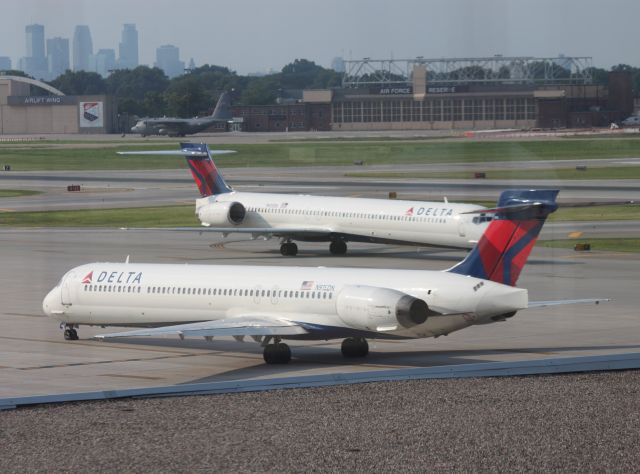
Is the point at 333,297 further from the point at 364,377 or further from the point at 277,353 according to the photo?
the point at 364,377

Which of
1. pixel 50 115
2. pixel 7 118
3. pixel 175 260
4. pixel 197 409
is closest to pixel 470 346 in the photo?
pixel 197 409

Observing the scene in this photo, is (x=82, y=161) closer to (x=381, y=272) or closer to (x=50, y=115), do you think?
(x=50, y=115)

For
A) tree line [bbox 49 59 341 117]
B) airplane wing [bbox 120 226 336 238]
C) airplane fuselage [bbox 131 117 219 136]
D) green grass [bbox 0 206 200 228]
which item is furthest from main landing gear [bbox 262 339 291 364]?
airplane fuselage [bbox 131 117 219 136]

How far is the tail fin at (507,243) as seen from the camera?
35.4 metres

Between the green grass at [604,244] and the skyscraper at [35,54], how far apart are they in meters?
35.9

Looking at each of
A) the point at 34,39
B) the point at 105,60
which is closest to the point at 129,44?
the point at 105,60

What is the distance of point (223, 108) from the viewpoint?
14212cm

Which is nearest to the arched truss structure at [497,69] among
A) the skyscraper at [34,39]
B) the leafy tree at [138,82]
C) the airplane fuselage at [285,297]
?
the airplane fuselage at [285,297]

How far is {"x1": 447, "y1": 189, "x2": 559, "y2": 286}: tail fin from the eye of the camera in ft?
116

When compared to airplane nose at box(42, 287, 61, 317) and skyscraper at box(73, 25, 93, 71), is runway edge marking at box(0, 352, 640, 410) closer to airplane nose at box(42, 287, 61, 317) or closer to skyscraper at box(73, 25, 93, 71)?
airplane nose at box(42, 287, 61, 317)

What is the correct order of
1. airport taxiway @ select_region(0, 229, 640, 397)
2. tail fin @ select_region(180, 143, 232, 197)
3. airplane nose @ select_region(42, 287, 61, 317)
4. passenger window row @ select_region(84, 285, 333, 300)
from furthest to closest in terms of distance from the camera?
1. tail fin @ select_region(180, 143, 232, 197)
2. airplane nose @ select_region(42, 287, 61, 317)
3. passenger window row @ select_region(84, 285, 333, 300)
4. airport taxiway @ select_region(0, 229, 640, 397)

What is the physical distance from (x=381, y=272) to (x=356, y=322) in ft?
8.21

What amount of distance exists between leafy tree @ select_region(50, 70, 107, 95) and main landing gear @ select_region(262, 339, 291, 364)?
75.7 feet

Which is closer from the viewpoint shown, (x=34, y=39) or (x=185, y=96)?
(x=34, y=39)
